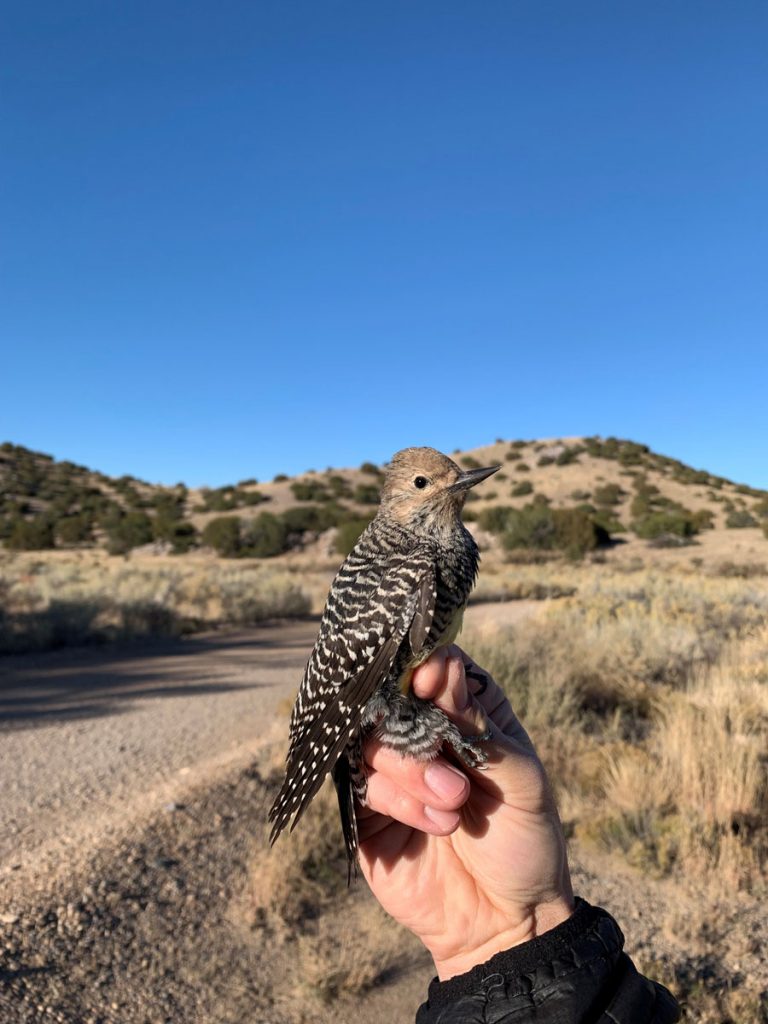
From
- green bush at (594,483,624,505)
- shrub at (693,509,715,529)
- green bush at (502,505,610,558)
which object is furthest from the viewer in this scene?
green bush at (594,483,624,505)

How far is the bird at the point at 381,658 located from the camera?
230cm

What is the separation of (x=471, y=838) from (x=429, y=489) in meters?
1.28

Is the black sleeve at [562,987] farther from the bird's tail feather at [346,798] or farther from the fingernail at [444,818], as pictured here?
the bird's tail feather at [346,798]

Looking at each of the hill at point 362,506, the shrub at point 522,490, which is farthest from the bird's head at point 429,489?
the shrub at point 522,490

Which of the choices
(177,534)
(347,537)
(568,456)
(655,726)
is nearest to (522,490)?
(568,456)

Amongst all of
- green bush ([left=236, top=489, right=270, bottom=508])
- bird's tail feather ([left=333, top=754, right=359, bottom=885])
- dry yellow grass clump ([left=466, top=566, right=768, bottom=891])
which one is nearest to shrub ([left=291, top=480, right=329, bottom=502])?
green bush ([left=236, top=489, right=270, bottom=508])

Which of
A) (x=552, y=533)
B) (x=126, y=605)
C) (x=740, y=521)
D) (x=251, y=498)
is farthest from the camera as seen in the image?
(x=251, y=498)

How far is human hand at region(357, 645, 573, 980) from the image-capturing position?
212cm

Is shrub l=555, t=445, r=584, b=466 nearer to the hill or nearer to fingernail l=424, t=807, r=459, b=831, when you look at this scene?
the hill

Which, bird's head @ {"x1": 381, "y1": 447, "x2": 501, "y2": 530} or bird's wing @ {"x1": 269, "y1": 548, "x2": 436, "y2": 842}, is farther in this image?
bird's head @ {"x1": 381, "y1": 447, "x2": 501, "y2": 530}

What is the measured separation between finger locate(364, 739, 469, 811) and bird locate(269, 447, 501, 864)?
5 centimetres

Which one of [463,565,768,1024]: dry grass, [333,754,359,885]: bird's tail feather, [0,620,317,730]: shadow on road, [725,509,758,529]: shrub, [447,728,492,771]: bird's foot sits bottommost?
[0,620,317,730]: shadow on road

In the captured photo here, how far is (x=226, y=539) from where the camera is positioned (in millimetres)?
32938

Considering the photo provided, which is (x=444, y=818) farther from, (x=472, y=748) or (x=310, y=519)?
(x=310, y=519)
